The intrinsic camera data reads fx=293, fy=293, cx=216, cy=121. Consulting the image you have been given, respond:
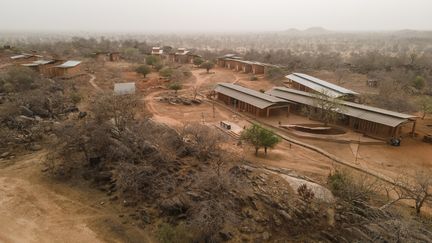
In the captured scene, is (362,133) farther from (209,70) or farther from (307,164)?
(209,70)

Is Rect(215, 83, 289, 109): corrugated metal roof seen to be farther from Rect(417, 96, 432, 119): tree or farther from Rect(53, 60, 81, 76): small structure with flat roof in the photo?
Rect(53, 60, 81, 76): small structure with flat roof

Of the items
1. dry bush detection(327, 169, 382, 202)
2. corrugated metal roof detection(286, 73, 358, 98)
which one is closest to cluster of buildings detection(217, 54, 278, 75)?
corrugated metal roof detection(286, 73, 358, 98)

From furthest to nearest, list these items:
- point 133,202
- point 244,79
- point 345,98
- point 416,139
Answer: point 244,79, point 345,98, point 416,139, point 133,202

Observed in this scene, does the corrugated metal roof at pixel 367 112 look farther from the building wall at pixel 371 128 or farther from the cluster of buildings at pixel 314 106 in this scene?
the building wall at pixel 371 128

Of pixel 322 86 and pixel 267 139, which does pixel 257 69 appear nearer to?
pixel 322 86

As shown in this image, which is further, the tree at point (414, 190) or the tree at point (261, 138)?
the tree at point (261, 138)

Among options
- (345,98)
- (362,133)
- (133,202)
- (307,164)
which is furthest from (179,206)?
(345,98)

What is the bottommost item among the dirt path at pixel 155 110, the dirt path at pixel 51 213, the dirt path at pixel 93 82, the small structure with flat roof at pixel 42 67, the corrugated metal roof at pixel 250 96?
the dirt path at pixel 51 213

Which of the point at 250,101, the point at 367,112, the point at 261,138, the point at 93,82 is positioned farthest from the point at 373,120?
the point at 93,82

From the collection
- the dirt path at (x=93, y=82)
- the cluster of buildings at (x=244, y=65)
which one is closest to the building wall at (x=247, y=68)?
the cluster of buildings at (x=244, y=65)
